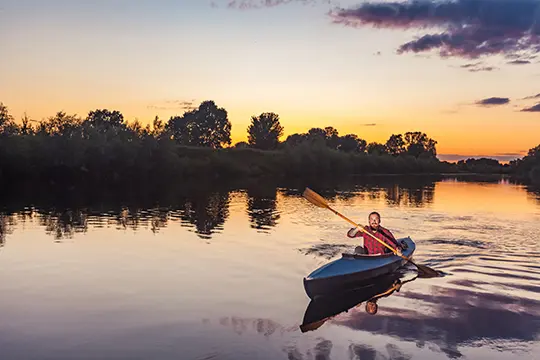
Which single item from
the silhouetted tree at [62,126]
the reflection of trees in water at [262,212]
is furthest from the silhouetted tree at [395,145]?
the reflection of trees in water at [262,212]

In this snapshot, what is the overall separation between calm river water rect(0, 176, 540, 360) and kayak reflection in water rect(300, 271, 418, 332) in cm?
19

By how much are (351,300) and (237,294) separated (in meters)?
2.59

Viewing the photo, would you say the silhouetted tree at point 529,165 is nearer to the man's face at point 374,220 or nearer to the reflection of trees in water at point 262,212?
the reflection of trees in water at point 262,212

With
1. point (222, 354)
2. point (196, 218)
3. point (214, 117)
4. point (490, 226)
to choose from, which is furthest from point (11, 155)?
point (214, 117)

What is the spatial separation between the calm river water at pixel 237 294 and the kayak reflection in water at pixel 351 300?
190 mm

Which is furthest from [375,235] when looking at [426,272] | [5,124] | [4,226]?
[5,124]

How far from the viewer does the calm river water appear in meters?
8.75

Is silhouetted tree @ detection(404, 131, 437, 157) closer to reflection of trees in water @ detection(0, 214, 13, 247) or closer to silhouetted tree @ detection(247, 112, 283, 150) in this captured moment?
silhouetted tree @ detection(247, 112, 283, 150)

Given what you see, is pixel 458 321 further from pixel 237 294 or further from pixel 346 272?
pixel 237 294

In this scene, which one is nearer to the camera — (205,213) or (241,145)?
(205,213)

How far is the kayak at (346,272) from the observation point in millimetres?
11406

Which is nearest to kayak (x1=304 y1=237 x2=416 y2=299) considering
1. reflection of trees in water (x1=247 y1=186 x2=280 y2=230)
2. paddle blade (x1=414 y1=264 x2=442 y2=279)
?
paddle blade (x1=414 y1=264 x2=442 y2=279)

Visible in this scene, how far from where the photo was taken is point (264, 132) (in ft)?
407

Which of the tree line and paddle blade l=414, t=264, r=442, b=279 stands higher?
the tree line
